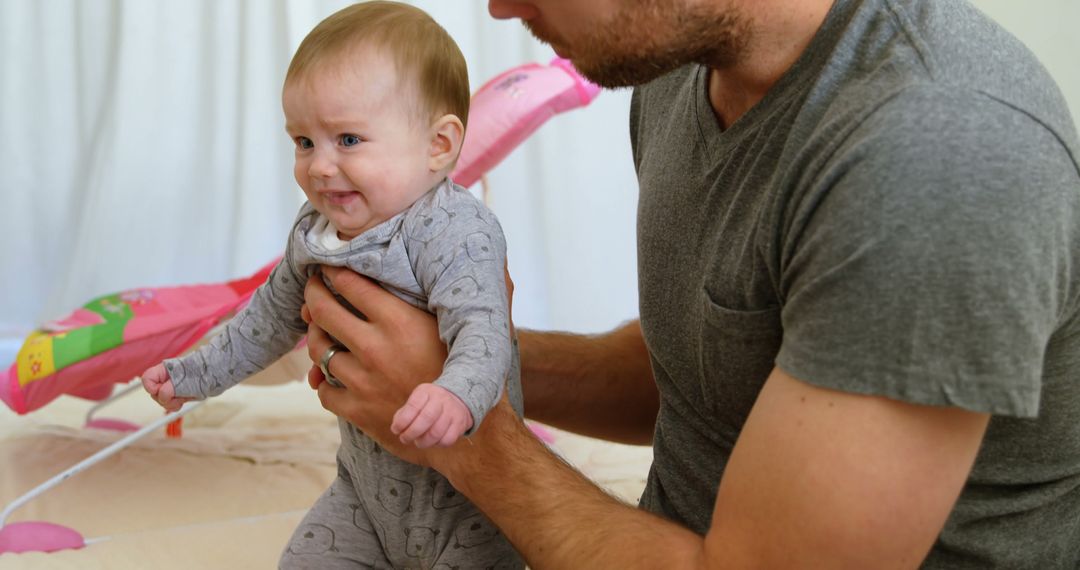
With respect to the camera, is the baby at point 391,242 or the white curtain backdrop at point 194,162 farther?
the white curtain backdrop at point 194,162

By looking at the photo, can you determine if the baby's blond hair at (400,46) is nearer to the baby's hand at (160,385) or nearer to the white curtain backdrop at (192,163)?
the baby's hand at (160,385)

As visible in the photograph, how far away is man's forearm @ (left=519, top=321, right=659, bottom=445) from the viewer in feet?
5.11

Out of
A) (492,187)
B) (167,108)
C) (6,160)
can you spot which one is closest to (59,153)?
(6,160)

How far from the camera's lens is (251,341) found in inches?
51.4

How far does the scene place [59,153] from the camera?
334cm

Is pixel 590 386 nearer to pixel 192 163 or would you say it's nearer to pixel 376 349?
pixel 376 349

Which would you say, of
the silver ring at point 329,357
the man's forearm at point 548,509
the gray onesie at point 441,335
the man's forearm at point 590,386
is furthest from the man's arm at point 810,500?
the man's forearm at point 590,386

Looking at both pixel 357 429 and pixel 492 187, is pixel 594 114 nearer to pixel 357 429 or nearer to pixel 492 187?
pixel 492 187

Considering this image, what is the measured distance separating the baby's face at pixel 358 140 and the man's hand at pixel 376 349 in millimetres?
85

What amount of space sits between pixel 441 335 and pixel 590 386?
47 centimetres

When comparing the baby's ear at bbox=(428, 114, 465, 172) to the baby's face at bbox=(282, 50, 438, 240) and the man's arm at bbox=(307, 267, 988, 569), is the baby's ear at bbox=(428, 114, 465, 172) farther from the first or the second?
the man's arm at bbox=(307, 267, 988, 569)

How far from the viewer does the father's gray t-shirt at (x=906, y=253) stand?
31.9 inches

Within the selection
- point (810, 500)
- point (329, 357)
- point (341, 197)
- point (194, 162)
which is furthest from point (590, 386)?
point (194, 162)

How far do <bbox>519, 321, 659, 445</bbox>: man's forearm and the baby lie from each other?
27 cm
